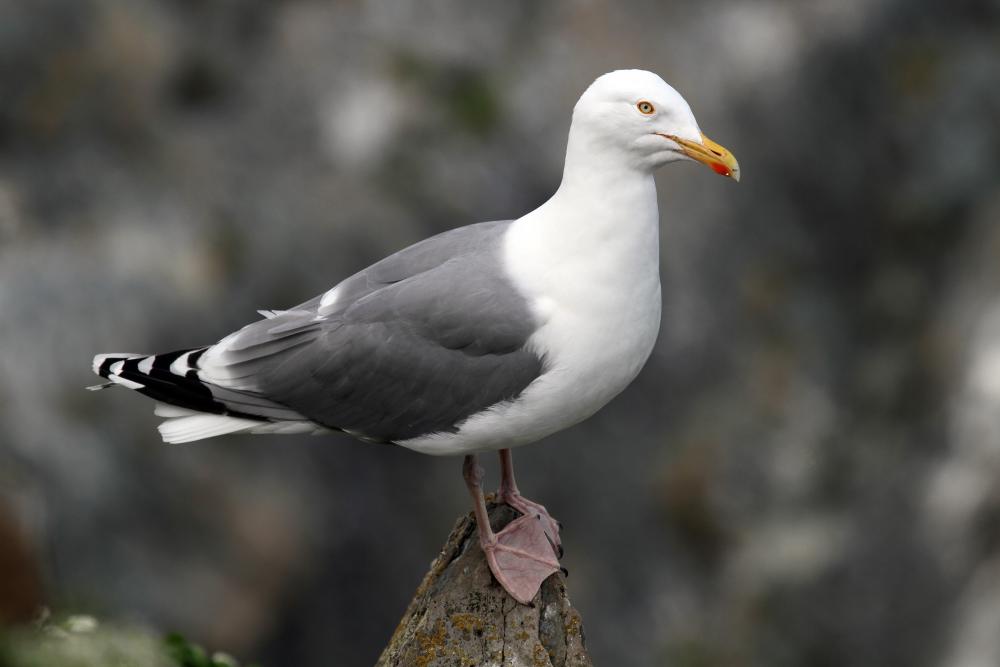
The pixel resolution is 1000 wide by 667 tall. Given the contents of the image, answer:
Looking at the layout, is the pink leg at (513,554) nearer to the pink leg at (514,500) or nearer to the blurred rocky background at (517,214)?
the pink leg at (514,500)

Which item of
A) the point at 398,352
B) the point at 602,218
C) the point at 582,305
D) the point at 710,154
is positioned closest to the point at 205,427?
the point at 398,352

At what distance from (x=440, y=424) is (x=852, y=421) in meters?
6.31

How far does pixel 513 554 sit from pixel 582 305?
98cm

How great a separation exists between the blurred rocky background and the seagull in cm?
400

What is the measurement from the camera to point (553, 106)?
397 inches

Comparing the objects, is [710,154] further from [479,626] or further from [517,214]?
[517,214]

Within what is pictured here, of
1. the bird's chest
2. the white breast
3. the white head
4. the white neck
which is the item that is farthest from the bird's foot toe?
the white head

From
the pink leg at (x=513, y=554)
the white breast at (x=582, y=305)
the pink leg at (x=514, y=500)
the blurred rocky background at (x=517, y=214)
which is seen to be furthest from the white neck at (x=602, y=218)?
the blurred rocky background at (x=517, y=214)

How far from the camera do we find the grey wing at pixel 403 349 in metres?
4.29

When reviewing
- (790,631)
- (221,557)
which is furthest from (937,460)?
(221,557)

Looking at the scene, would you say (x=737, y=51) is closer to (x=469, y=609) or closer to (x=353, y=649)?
(x=353, y=649)

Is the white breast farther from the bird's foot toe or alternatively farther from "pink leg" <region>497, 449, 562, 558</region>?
"pink leg" <region>497, 449, 562, 558</region>

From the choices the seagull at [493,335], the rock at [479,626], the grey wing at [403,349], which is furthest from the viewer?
the rock at [479,626]

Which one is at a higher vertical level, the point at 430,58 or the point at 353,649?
the point at 430,58
